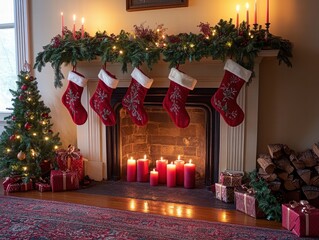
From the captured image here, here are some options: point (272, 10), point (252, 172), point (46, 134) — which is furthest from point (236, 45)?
point (46, 134)

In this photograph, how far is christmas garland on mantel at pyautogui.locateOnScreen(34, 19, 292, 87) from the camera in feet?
8.92

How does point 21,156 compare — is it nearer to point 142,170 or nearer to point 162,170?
point 142,170

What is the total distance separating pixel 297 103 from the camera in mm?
2955

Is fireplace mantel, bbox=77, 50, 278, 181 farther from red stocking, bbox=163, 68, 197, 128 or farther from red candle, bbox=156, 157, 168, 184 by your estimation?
red candle, bbox=156, 157, 168, 184

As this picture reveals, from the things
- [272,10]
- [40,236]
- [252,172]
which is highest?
[272,10]

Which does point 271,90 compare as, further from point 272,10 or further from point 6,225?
point 6,225

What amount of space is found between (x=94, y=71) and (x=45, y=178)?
45.6 inches

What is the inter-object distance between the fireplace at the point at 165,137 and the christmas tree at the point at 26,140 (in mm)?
642

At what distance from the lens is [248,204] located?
8.52ft

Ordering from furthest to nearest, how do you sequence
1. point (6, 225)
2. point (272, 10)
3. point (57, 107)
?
point (57, 107)
point (272, 10)
point (6, 225)

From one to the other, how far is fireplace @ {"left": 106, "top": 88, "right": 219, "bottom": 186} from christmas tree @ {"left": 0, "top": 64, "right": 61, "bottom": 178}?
0.64 meters

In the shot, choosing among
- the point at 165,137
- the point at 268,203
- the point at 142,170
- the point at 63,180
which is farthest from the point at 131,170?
the point at 268,203

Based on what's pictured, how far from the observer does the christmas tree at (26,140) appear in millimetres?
3271

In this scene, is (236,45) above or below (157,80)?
above
